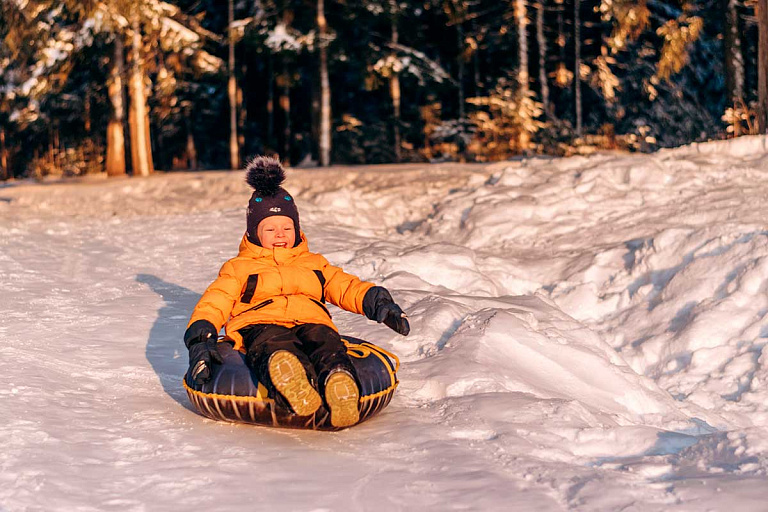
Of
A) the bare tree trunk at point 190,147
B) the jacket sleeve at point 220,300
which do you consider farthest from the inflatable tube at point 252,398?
the bare tree trunk at point 190,147

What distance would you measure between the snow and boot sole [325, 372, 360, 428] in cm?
11

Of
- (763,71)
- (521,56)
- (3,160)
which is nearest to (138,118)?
(521,56)

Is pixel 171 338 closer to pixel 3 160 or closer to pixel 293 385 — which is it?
pixel 293 385

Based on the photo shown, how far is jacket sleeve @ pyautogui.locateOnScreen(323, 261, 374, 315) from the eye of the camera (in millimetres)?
5141

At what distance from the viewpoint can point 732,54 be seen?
602 inches

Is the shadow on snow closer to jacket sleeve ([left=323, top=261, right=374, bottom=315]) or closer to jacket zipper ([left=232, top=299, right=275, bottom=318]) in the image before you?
jacket zipper ([left=232, top=299, right=275, bottom=318])

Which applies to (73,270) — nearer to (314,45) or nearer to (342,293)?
(342,293)

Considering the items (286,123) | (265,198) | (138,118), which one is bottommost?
(265,198)

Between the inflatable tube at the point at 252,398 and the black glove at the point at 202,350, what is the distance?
0.08 meters

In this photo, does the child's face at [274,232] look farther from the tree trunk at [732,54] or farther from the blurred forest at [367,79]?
the tree trunk at [732,54]

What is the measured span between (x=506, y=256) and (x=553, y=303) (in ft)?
5.60

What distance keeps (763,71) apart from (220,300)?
11129mm

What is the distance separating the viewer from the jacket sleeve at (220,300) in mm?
4805

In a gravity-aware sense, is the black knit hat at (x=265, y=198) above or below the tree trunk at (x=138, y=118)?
below
